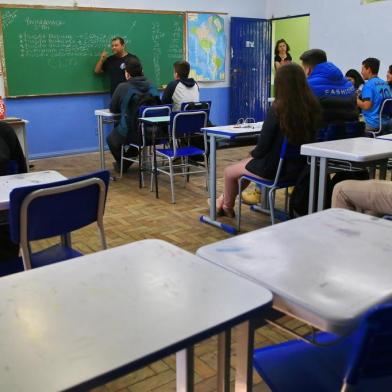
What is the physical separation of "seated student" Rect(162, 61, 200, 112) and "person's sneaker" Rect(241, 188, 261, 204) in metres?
1.49

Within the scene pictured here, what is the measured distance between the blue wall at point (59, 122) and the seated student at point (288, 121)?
12.0 feet

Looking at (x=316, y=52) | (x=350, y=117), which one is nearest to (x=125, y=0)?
(x=316, y=52)

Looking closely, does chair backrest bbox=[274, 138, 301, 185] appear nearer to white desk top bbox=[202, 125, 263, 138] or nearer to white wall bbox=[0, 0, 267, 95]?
white desk top bbox=[202, 125, 263, 138]

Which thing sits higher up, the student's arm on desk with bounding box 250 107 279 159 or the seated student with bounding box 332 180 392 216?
the student's arm on desk with bounding box 250 107 279 159

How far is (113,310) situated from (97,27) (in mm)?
5804

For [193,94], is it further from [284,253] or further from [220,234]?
[284,253]

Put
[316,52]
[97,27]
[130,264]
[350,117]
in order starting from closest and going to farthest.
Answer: [130,264] → [350,117] → [316,52] → [97,27]

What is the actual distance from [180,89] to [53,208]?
3.46 metres

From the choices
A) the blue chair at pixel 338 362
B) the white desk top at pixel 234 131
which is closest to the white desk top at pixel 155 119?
the white desk top at pixel 234 131

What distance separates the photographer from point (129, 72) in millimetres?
4965

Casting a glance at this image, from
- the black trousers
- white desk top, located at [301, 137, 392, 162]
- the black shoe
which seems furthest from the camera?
the black shoe

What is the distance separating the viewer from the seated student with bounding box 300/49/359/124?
3.24 meters

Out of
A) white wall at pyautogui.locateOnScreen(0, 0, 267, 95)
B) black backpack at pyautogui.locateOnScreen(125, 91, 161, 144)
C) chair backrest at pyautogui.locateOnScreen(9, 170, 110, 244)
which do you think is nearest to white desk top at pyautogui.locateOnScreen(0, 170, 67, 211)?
chair backrest at pyautogui.locateOnScreen(9, 170, 110, 244)

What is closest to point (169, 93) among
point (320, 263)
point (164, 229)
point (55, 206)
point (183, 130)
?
point (183, 130)
